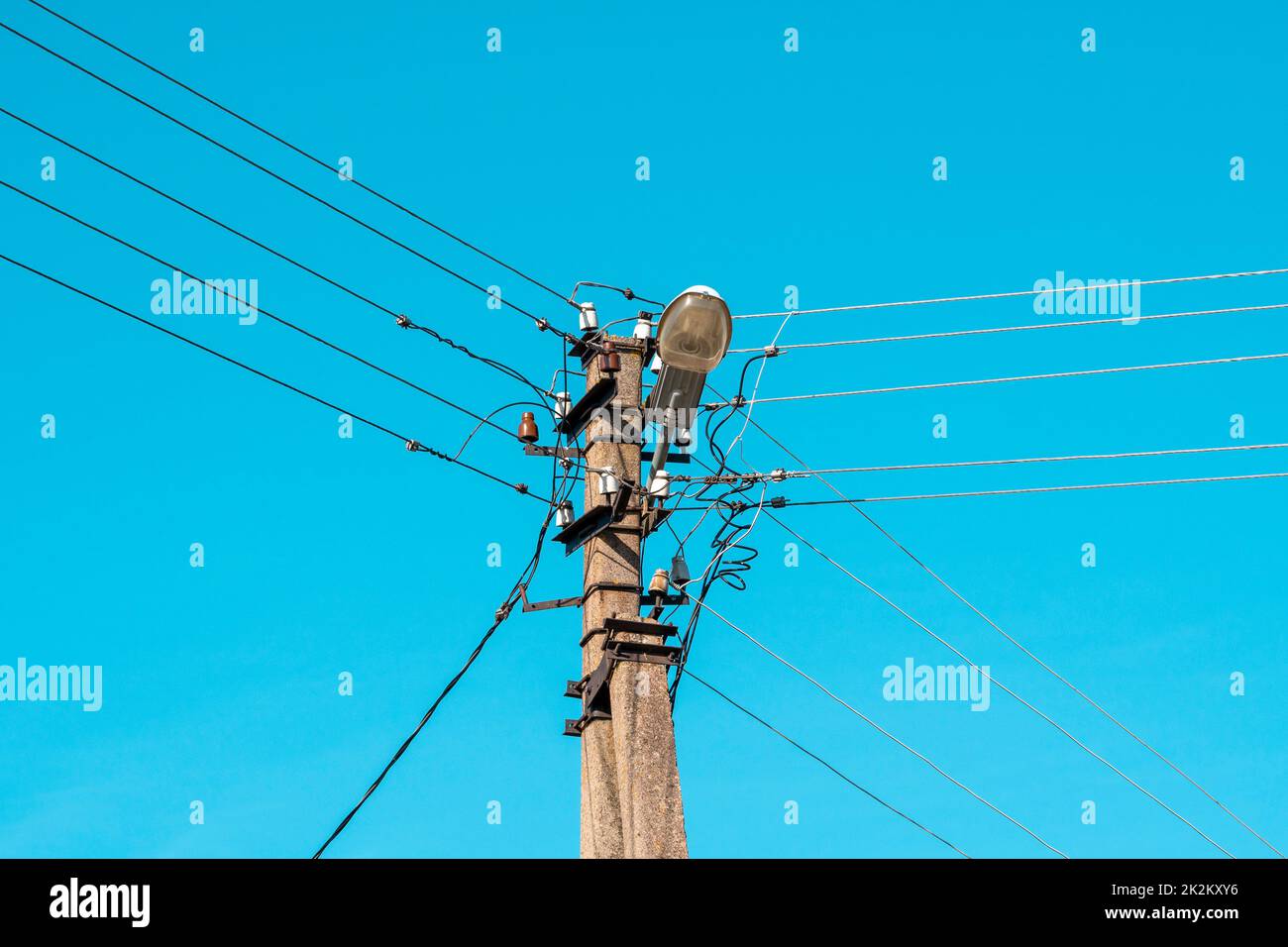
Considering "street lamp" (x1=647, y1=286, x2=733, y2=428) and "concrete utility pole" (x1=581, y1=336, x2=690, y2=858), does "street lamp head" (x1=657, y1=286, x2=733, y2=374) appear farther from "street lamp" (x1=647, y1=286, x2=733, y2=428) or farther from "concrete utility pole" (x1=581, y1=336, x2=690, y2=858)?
"concrete utility pole" (x1=581, y1=336, x2=690, y2=858)

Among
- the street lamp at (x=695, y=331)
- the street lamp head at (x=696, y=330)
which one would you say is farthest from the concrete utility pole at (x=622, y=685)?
the street lamp head at (x=696, y=330)

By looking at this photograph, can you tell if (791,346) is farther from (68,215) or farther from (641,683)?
(68,215)

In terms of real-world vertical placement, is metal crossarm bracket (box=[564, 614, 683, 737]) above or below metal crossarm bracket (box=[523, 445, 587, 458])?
below

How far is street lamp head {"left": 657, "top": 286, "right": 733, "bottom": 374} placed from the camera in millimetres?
10516

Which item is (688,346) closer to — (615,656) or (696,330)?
(696,330)

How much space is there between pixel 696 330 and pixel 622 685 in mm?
2224

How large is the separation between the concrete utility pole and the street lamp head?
0.88 m

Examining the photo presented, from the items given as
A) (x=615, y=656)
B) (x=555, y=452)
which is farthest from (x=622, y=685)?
(x=555, y=452)

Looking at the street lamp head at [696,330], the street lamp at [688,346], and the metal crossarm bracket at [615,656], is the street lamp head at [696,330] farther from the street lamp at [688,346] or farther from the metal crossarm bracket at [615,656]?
the metal crossarm bracket at [615,656]

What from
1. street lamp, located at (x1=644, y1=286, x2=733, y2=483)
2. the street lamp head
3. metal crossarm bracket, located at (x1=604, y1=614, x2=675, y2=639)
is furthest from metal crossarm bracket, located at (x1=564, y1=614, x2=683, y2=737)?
the street lamp head

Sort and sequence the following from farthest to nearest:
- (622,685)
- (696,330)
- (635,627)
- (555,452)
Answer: (555,452) → (635,627) → (696,330) → (622,685)

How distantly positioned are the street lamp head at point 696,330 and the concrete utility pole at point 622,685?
2.90 feet

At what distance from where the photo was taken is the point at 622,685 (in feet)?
34.5
